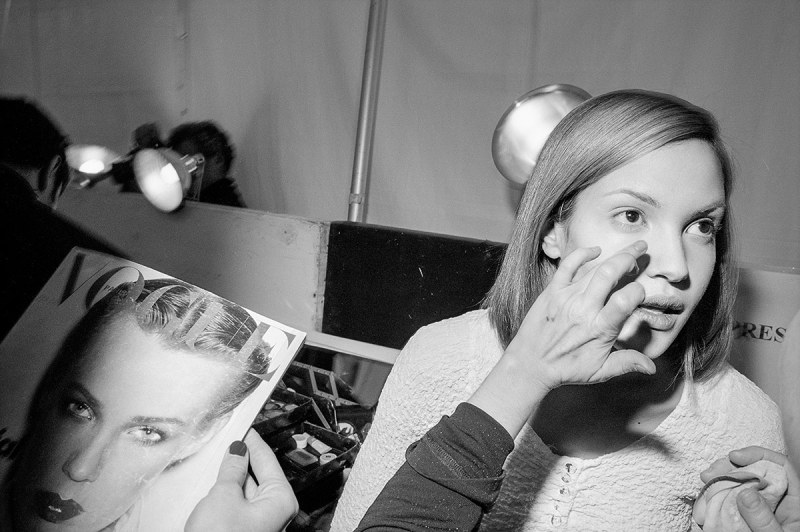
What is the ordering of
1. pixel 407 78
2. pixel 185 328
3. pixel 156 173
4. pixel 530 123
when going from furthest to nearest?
pixel 407 78 < pixel 156 173 < pixel 530 123 < pixel 185 328

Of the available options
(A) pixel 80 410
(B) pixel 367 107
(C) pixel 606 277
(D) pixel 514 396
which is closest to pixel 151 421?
(A) pixel 80 410

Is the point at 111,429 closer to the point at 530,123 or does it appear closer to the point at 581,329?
the point at 581,329

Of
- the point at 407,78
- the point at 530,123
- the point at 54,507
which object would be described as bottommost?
the point at 54,507

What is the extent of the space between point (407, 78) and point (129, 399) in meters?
1.23

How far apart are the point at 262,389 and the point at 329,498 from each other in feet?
0.94

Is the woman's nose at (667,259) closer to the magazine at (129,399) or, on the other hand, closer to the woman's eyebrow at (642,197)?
the woman's eyebrow at (642,197)

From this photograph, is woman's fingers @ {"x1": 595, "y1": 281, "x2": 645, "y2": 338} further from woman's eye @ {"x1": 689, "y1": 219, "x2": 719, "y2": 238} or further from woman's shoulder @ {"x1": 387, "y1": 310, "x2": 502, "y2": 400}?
woman's shoulder @ {"x1": 387, "y1": 310, "x2": 502, "y2": 400}

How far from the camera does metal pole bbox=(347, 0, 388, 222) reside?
1692 mm

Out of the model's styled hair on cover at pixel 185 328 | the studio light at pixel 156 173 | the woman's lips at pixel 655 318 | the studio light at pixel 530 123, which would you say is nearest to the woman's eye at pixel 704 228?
the woman's lips at pixel 655 318

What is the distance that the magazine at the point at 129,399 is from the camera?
2.64 feet

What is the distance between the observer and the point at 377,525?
1.89ft

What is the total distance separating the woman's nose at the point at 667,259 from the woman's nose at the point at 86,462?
0.79 m

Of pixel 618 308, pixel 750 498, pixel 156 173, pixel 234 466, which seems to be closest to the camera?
pixel 618 308

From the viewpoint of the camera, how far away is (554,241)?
0.81m
